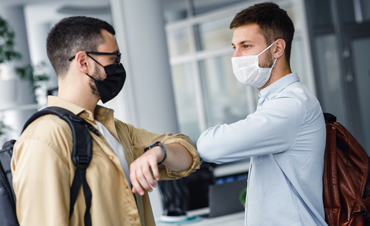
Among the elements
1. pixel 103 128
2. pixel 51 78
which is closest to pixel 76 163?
pixel 103 128

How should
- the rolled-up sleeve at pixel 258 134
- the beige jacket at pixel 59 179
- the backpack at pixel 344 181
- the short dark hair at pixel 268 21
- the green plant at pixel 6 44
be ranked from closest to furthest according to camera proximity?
the beige jacket at pixel 59 179
the rolled-up sleeve at pixel 258 134
the backpack at pixel 344 181
the short dark hair at pixel 268 21
the green plant at pixel 6 44

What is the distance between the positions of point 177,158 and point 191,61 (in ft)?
19.1

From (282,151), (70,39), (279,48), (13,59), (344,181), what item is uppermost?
(13,59)

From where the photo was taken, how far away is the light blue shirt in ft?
3.73

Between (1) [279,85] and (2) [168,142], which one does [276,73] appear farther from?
(2) [168,142]

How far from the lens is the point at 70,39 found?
1163mm

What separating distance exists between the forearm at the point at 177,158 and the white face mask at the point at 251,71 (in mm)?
409

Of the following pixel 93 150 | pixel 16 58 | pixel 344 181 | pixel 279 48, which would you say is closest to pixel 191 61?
pixel 16 58

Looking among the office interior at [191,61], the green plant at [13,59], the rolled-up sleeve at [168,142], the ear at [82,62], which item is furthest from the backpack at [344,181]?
the green plant at [13,59]

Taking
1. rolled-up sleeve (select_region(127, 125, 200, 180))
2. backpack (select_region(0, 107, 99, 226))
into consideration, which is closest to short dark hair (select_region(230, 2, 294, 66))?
rolled-up sleeve (select_region(127, 125, 200, 180))

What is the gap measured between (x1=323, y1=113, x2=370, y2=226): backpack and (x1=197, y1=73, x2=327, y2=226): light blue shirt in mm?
48

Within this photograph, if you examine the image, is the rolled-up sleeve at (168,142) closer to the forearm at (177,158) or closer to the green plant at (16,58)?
the forearm at (177,158)

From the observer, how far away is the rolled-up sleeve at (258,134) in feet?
3.70

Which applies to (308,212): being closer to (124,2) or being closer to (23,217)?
(23,217)
